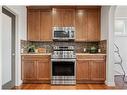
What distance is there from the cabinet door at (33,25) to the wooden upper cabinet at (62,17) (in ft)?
1.69

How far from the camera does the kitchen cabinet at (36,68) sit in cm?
617

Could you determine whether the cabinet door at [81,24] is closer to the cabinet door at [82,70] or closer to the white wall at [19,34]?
the cabinet door at [82,70]

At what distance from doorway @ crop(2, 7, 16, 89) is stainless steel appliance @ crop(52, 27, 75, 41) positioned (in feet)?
4.46

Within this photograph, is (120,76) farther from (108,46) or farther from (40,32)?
(40,32)

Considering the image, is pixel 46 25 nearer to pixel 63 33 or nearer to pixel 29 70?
pixel 63 33

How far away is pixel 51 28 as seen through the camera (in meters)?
6.57

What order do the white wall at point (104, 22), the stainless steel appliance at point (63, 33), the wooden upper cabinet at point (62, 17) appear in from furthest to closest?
the wooden upper cabinet at point (62, 17) < the stainless steel appliance at point (63, 33) < the white wall at point (104, 22)

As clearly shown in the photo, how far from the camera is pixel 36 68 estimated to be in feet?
20.3

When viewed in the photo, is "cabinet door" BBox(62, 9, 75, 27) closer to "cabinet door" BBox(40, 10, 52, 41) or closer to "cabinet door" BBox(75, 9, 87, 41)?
"cabinet door" BBox(75, 9, 87, 41)

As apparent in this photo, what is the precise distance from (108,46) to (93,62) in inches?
26.0

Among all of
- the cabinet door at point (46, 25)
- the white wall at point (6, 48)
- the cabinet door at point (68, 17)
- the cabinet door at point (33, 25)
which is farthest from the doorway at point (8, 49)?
the cabinet door at point (68, 17)

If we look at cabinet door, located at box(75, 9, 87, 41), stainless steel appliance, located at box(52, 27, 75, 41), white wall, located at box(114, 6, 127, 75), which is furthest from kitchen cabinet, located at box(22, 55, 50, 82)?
white wall, located at box(114, 6, 127, 75)
